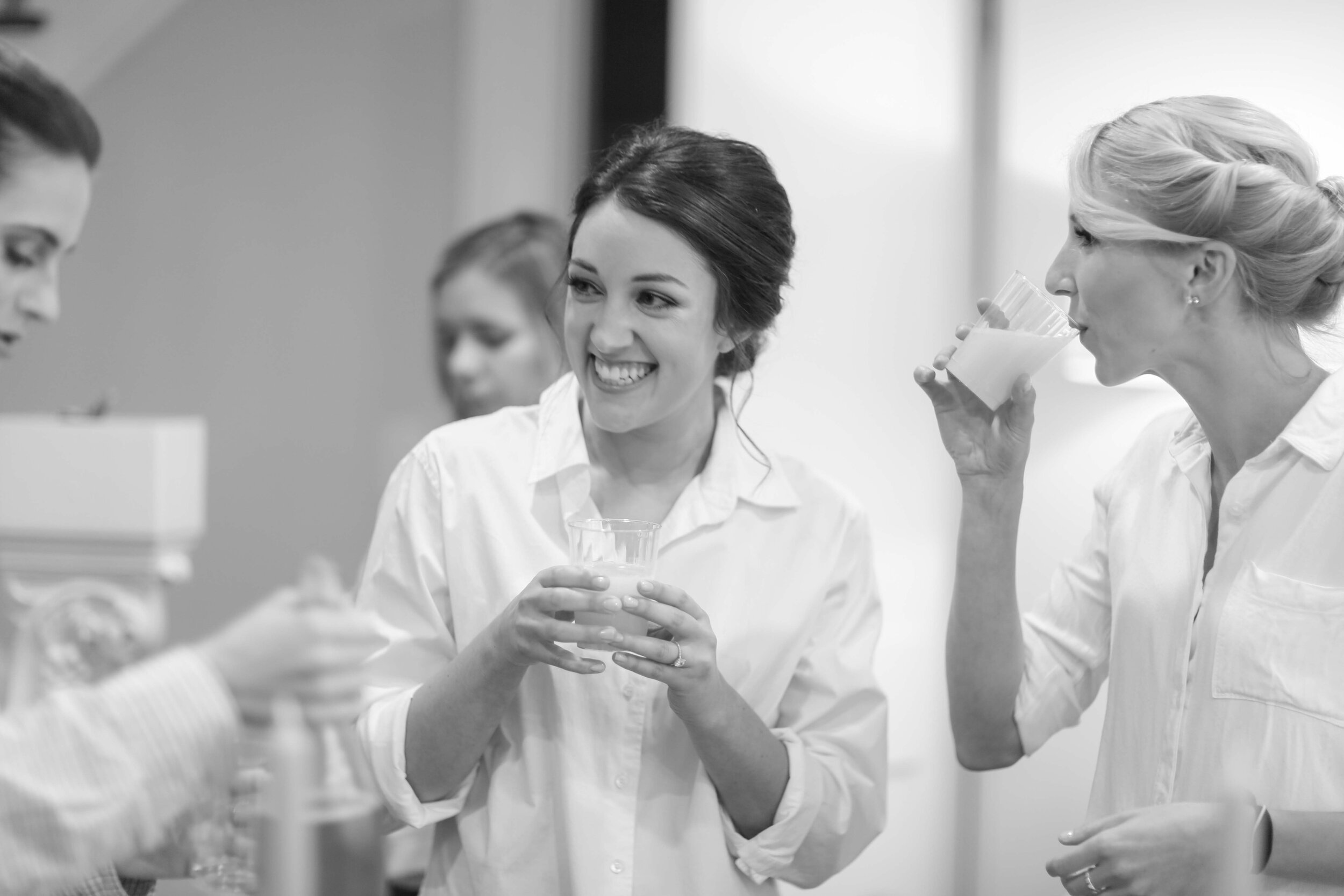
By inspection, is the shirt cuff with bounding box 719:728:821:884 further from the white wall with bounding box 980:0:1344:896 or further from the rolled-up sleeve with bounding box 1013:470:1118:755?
the white wall with bounding box 980:0:1344:896

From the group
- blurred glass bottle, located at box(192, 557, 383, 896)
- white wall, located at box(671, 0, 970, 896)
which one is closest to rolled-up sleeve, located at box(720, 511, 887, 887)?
blurred glass bottle, located at box(192, 557, 383, 896)

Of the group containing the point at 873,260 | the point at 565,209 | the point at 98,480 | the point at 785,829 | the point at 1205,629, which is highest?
the point at 565,209

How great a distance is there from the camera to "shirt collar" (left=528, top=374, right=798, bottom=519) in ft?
5.30

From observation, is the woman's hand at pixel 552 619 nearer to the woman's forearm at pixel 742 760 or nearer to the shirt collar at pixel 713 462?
the woman's forearm at pixel 742 760

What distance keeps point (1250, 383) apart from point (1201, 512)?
0.18 meters

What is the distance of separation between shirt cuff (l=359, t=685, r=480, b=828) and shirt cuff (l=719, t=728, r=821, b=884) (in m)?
0.35

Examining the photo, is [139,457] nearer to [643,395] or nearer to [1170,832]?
[643,395]

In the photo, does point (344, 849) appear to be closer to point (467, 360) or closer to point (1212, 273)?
point (1212, 273)

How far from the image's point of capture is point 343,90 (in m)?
3.07

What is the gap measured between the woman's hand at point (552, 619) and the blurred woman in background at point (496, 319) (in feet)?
3.50

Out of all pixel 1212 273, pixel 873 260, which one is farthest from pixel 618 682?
pixel 873 260

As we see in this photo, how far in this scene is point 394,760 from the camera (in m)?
1.44

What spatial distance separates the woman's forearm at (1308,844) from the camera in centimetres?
132

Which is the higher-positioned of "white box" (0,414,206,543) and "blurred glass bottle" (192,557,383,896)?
"white box" (0,414,206,543)
